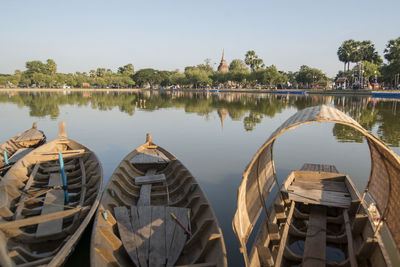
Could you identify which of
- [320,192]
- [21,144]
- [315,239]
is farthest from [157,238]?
[21,144]

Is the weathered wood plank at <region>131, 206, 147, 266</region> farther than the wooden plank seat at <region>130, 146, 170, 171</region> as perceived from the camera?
No

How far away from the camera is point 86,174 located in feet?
28.2

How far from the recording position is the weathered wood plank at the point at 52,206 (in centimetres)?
536

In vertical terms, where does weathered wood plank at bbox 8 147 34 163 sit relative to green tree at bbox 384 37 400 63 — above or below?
below

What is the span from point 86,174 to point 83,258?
341 centimetres

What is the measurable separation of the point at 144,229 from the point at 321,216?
180 inches

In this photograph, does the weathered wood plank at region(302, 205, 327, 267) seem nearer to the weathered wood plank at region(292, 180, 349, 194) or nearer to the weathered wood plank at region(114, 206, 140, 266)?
the weathered wood plank at region(292, 180, 349, 194)

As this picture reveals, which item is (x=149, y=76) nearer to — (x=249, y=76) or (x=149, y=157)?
(x=249, y=76)

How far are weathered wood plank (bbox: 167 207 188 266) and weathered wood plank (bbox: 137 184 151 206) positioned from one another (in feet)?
3.96

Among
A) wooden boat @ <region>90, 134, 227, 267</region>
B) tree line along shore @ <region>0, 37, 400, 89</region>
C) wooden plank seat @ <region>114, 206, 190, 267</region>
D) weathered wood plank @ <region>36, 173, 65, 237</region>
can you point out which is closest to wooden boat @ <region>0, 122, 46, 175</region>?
weathered wood plank @ <region>36, 173, 65, 237</region>

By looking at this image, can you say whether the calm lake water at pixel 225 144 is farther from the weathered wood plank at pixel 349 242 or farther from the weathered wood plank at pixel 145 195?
the weathered wood plank at pixel 349 242

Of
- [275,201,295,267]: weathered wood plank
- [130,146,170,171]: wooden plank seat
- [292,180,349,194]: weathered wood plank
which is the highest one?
[130,146,170,171]: wooden plank seat

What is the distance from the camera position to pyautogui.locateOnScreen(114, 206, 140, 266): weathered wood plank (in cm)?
442

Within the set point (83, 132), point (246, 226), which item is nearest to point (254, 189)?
point (246, 226)
